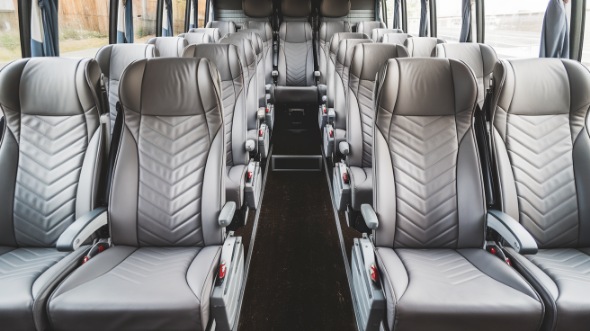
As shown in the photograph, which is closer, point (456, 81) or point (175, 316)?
point (175, 316)

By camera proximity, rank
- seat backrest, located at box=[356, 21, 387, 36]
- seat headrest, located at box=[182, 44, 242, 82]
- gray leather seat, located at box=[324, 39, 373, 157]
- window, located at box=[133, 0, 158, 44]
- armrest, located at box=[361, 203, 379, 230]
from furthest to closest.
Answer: seat backrest, located at box=[356, 21, 387, 36] < window, located at box=[133, 0, 158, 44] < gray leather seat, located at box=[324, 39, 373, 157] < seat headrest, located at box=[182, 44, 242, 82] < armrest, located at box=[361, 203, 379, 230]

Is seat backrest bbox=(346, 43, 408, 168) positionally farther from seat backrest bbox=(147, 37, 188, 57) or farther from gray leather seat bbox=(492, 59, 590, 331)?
seat backrest bbox=(147, 37, 188, 57)

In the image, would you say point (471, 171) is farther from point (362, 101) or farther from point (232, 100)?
point (232, 100)

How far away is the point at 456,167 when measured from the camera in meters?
1.91

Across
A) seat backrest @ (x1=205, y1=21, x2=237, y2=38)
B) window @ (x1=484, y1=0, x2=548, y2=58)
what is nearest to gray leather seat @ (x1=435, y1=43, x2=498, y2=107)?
window @ (x1=484, y1=0, x2=548, y2=58)

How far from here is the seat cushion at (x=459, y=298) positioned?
1.43 metres

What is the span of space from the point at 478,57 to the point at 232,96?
7.13ft

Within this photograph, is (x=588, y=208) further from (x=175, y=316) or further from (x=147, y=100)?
(x=147, y=100)

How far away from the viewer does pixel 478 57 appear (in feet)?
11.5

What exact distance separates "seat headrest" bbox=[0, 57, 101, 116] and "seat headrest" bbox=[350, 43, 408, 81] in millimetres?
1766

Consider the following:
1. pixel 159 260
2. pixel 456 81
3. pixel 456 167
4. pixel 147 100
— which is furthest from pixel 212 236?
pixel 456 81

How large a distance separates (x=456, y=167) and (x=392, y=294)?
75 cm

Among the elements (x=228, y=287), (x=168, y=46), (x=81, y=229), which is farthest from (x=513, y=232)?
(x=168, y=46)

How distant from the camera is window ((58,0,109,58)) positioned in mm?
3605
